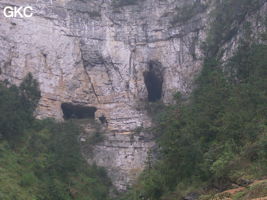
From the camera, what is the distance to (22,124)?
86.1 feet

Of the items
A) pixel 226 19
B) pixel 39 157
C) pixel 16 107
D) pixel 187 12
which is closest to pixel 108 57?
pixel 187 12

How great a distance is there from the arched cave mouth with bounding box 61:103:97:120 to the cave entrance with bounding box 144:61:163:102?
425cm

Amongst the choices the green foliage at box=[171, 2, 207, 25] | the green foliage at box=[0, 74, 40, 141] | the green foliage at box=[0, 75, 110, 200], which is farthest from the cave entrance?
the green foliage at box=[0, 74, 40, 141]

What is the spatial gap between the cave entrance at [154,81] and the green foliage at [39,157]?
804 cm

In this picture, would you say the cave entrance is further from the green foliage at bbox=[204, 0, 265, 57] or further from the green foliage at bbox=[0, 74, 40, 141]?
the green foliage at bbox=[0, 74, 40, 141]

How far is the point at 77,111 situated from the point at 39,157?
7919 mm

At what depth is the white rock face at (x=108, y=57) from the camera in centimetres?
3134

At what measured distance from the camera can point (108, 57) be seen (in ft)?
110

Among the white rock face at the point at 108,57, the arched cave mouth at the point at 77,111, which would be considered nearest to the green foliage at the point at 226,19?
the white rock face at the point at 108,57

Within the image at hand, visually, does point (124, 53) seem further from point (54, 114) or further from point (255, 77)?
point (255, 77)

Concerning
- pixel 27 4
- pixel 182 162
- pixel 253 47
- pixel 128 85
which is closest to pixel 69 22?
pixel 27 4

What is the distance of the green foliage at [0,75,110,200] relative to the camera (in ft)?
75.7

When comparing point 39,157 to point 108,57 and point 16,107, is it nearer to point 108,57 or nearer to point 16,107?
point 16,107

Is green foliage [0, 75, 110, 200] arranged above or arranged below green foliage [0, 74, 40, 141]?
below
